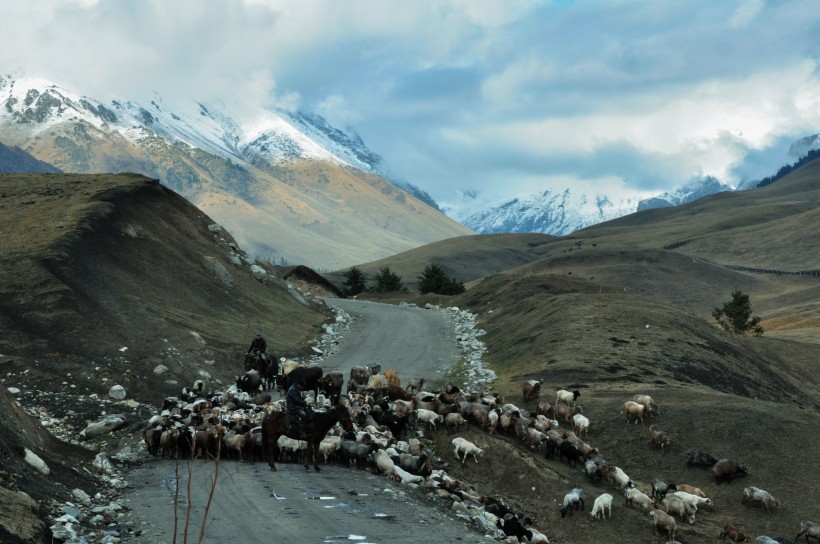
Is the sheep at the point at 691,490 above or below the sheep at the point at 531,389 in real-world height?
below

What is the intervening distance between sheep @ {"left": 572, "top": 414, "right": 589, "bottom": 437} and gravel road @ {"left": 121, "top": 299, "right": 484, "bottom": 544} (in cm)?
888

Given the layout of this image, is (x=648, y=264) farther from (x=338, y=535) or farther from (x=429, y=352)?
(x=338, y=535)

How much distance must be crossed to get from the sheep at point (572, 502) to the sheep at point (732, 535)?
3.33 m

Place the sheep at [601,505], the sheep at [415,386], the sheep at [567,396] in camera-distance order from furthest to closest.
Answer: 1. the sheep at [415,386]
2. the sheep at [567,396]
3. the sheep at [601,505]

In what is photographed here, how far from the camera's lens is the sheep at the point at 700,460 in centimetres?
2461

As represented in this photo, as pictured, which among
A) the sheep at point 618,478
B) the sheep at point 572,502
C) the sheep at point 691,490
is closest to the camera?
the sheep at point 572,502

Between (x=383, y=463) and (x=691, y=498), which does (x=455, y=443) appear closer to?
(x=383, y=463)

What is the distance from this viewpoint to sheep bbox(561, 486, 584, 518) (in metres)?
20.1

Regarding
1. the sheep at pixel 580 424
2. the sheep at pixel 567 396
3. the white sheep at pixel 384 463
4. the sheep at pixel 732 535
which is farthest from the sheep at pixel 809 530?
the sheep at pixel 567 396

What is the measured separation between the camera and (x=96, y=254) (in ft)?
143

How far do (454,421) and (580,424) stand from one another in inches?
199

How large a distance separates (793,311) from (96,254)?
87986 millimetres

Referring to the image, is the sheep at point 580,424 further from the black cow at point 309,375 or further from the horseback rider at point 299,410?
the horseback rider at point 299,410

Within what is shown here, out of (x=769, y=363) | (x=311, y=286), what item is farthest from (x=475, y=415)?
(x=311, y=286)
